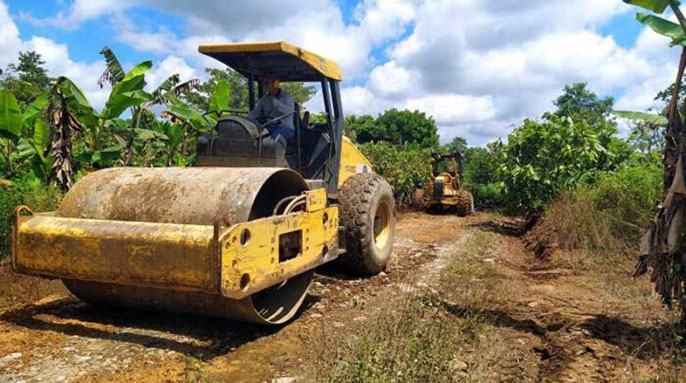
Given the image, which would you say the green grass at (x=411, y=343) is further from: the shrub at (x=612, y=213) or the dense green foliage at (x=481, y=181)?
the dense green foliage at (x=481, y=181)

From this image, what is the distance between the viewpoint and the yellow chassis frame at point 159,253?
3.68 metres

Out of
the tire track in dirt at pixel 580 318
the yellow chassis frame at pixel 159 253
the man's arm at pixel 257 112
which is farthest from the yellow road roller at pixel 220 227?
the tire track in dirt at pixel 580 318

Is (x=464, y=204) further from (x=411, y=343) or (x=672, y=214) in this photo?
(x=411, y=343)

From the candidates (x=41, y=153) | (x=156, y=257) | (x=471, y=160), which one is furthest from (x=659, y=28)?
(x=471, y=160)

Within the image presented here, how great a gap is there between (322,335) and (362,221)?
2.03 meters

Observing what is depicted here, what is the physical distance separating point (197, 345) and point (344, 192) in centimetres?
263

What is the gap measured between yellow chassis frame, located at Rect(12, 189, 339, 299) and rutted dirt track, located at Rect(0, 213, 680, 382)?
0.51 meters

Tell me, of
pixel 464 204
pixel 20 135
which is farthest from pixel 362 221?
pixel 464 204

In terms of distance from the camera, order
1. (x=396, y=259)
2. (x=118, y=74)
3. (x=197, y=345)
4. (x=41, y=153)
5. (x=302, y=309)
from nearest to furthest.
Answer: (x=197, y=345) → (x=302, y=309) → (x=396, y=259) → (x=41, y=153) → (x=118, y=74)

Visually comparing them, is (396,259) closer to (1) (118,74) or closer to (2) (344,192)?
(2) (344,192)

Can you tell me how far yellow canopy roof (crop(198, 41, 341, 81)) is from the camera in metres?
5.69

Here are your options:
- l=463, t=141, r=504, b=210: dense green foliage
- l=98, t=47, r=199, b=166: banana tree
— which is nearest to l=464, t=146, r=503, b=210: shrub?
l=463, t=141, r=504, b=210: dense green foliage

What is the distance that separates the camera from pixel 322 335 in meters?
4.22

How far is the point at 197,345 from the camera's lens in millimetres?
4156
